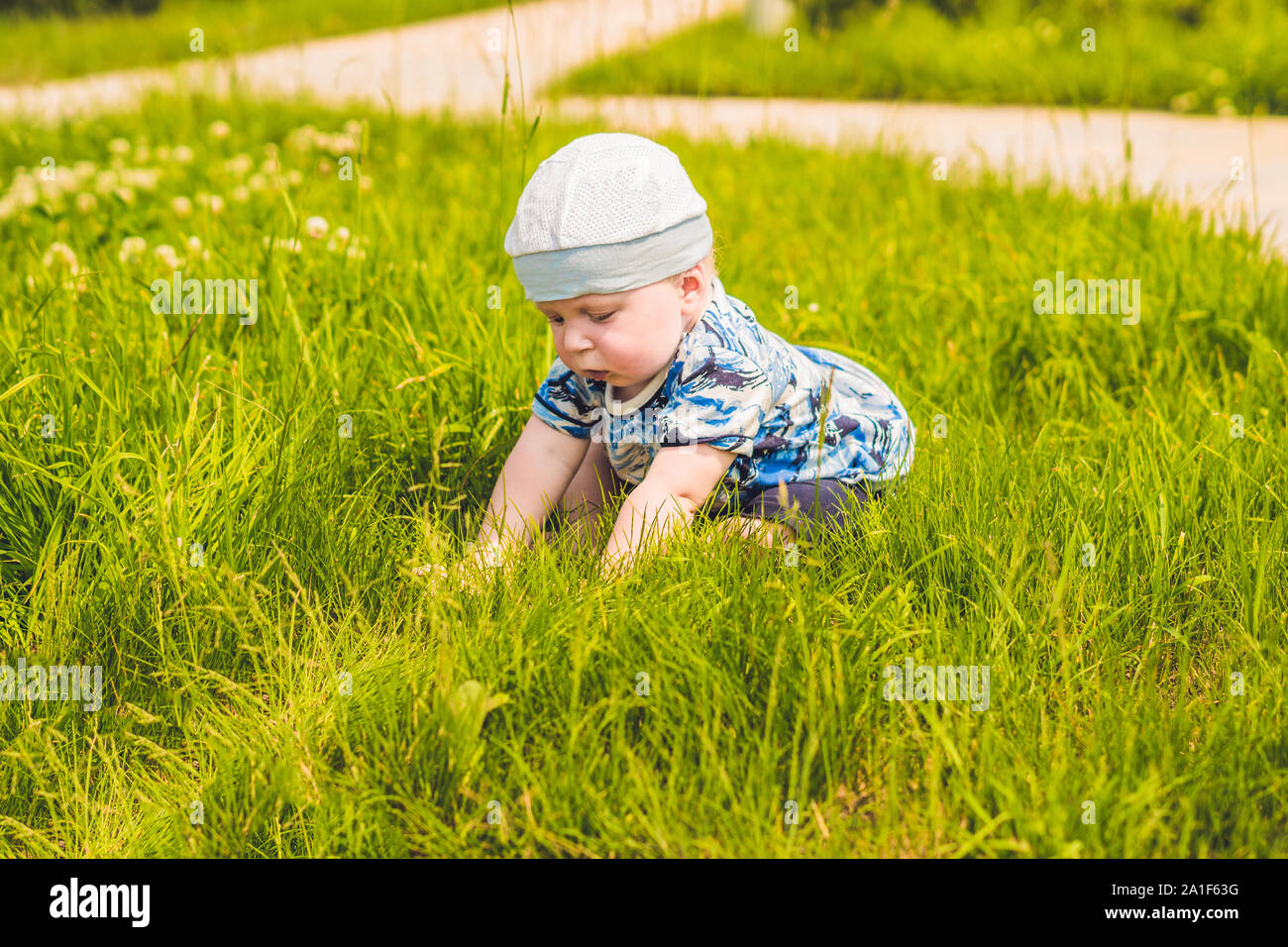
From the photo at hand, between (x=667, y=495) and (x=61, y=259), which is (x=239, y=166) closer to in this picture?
(x=61, y=259)

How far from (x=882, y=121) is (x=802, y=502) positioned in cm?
392

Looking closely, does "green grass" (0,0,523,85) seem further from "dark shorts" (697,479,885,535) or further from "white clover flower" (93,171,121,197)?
"dark shorts" (697,479,885,535)

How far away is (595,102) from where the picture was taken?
5.03m

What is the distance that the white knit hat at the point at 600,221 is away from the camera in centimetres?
190

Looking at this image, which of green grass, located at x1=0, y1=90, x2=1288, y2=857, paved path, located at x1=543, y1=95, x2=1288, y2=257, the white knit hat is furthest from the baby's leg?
paved path, located at x1=543, y1=95, x2=1288, y2=257

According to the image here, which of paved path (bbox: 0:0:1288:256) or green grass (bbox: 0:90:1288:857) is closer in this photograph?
green grass (bbox: 0:90:1288:857)

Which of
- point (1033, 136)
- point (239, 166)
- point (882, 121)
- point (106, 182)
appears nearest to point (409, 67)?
point (882, 121)

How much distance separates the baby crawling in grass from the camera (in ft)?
6.32

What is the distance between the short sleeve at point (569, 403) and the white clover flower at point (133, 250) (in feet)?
5.65

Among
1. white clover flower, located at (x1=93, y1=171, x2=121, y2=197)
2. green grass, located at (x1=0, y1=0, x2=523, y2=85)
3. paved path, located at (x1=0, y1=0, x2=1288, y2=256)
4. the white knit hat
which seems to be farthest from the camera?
green grass, located at (x1=0, y1=0, x2=523, y2=85)

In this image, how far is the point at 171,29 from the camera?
10.6 metres

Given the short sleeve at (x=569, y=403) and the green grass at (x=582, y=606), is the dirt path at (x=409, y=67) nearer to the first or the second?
the green grass at (x=582, y=606)
